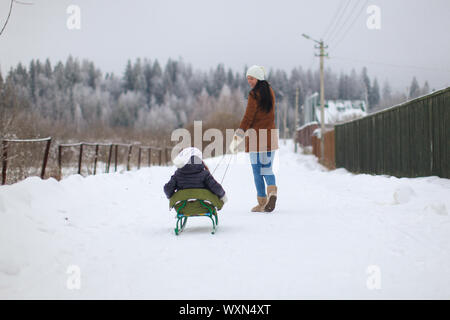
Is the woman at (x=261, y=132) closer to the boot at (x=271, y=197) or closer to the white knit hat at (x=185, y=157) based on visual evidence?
the boot at (x=271, y=197)

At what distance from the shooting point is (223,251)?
376 centimetres

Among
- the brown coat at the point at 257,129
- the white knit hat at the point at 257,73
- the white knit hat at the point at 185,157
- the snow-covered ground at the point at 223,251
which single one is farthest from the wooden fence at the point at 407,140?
the white knit hat at the point at 185,157

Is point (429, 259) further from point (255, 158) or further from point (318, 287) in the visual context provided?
Answer: point (255, 158)

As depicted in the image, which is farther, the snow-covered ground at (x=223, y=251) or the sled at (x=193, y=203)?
the sled at (x=193, y=203)

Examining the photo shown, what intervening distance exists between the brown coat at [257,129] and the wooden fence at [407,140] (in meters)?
4.48

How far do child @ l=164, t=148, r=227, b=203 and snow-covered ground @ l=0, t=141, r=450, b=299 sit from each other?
0.56 meters

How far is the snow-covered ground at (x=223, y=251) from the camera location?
107 inches

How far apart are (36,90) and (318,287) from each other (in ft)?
257

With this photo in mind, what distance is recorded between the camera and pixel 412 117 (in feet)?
34.2

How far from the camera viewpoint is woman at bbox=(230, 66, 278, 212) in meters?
6.17

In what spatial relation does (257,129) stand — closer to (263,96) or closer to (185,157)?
(263,96)

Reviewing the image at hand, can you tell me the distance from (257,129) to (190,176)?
6.03 feet

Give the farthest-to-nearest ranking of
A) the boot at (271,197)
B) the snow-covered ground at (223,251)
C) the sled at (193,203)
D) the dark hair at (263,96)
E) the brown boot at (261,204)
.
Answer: the brown boot at (261,204) < the dark hair at (263,96) < the boot at (271,197) < the sled at (193,203) < the snow-covered ground at (223,251)

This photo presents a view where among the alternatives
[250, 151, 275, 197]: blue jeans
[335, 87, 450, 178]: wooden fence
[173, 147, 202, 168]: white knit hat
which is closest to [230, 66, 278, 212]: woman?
[250, 151, 275, 197]: blue jeans
